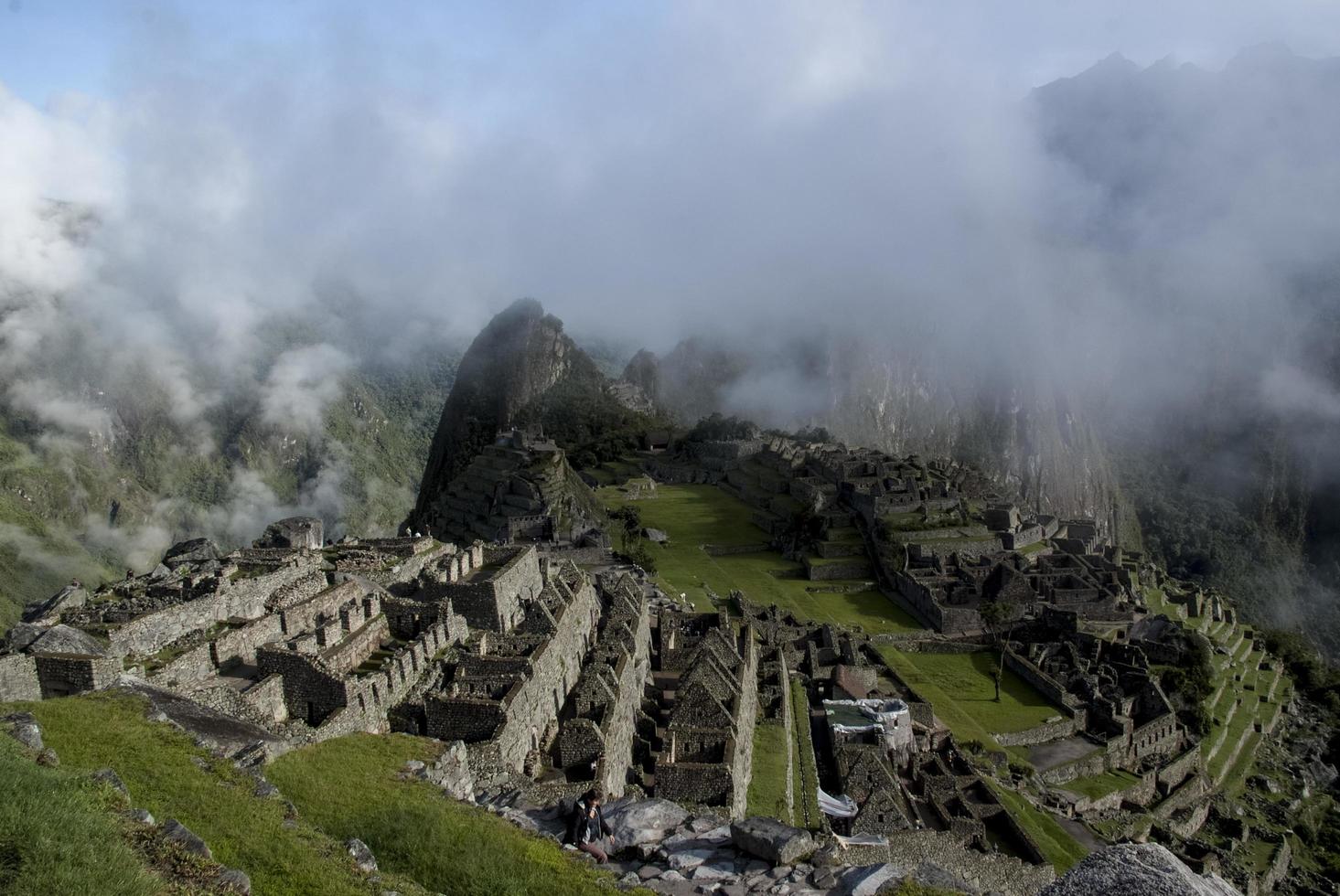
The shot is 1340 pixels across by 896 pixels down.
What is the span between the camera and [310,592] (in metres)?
22.8

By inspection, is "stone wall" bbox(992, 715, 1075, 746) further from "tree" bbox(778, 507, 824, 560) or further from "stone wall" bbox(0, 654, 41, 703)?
"stone wall" bbox(0, 654, 41, 703)

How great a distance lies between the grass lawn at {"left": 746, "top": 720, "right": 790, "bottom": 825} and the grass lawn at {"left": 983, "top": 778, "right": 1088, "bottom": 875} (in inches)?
345

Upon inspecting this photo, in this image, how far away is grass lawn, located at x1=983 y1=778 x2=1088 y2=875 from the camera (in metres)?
27.5

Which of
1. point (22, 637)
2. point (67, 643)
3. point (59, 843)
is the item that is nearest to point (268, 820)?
point (59, 843)

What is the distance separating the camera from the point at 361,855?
10.7 meters

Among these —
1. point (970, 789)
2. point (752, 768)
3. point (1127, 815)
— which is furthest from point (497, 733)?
point (1127, 815)

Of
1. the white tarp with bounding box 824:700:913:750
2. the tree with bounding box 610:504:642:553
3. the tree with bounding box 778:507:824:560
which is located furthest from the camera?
the tree with bounding box 778:507:824:560

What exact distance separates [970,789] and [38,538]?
72276mm

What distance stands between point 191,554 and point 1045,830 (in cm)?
3121

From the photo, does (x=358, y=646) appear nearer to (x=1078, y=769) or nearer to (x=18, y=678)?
(x=18, y=678)

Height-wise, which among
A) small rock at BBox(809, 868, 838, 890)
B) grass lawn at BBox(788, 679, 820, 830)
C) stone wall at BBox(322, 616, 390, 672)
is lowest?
grass lawn at BBox(788, 679, 820, 830)

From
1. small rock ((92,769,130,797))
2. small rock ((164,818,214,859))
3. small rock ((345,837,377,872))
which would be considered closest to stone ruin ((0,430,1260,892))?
small rock ((345,837,377,872))

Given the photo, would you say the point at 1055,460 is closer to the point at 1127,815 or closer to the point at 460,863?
the point at 1127,815

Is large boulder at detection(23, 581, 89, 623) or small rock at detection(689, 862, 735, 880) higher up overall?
large boulder at detection(23, 581, 89, 623)
